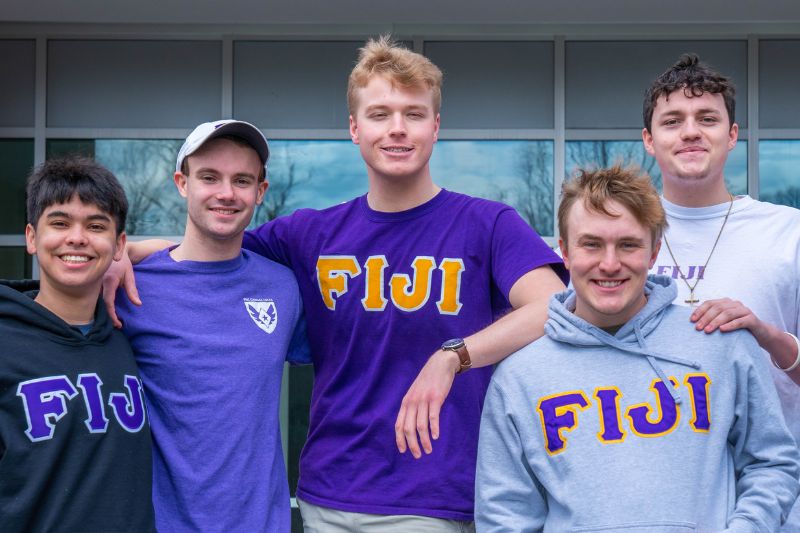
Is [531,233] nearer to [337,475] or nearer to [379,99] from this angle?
[379,99]

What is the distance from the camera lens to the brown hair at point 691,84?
324 centimetres

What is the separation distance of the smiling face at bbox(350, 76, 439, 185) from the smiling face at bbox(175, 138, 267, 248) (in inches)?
15.5

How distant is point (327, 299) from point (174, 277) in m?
0.49

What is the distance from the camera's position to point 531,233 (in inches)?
119

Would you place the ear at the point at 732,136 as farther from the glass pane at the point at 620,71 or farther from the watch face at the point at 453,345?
the glass pane at the point at 620,71

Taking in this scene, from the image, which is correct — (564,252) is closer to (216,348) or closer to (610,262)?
(610,262)

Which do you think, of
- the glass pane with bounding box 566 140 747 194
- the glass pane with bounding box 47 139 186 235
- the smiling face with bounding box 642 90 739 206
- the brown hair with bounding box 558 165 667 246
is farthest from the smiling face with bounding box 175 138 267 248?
the glass pane with bounding box 566 140 747 194

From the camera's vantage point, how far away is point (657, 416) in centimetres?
260

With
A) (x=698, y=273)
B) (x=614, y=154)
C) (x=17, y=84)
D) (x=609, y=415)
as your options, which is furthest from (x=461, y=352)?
(x=17, y=84)

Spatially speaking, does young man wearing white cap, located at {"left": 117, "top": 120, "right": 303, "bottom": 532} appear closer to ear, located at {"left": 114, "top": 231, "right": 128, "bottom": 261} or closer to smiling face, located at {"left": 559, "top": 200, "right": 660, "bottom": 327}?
ear, located at {"left": 114, "top": 231, "right": 128, "bottom": 261}

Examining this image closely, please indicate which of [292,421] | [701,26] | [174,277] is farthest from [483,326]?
[701,26]

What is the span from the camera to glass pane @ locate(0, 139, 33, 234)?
7.45 metres

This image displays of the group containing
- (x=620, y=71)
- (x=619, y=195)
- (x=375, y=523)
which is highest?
(x=620, y=71)

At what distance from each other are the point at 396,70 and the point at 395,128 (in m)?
0.21
